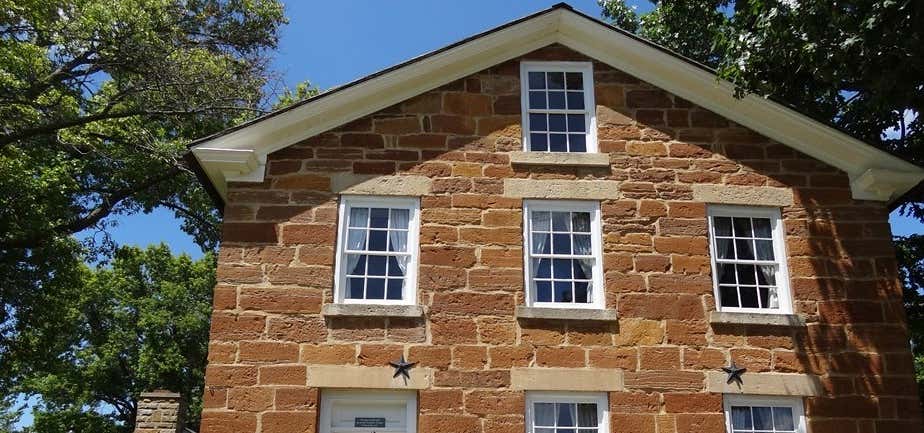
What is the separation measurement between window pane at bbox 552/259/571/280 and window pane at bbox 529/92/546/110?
7.37 ft

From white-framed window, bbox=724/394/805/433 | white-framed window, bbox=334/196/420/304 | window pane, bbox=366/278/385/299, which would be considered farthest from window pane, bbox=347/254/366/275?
white-framed window, bbox=724/394/805/433

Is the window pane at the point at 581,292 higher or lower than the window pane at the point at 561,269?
lower

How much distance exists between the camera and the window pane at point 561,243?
9.98m

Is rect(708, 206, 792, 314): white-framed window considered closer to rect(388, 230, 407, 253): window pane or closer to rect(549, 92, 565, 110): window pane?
rect(549, 92, 565, 110): window pane

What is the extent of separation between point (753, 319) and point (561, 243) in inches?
98.3

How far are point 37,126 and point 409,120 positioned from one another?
7.66 m

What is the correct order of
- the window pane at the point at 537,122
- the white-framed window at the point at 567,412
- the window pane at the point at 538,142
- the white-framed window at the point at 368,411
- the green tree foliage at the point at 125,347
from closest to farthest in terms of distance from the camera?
the white-framed window at the point at 368,411, the white-framed window at the point at 567,412, the window pane at the point at 538,142, the window pane at the point at 537,122, the green tree foliage at the point at 125,347

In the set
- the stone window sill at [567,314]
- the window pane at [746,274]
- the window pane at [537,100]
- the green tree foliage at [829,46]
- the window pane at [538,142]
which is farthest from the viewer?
the window pane at [537,100]

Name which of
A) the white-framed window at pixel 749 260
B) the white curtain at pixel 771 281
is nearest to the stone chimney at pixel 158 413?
the white-framed window at pixel 749 260

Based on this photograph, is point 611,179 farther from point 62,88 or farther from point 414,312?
point 62,88

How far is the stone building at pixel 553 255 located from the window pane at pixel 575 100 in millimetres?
28

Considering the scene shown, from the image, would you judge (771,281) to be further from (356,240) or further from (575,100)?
(356,240)

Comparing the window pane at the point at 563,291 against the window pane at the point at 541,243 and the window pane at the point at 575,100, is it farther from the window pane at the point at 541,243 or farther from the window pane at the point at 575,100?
the window pane at the point at 575,100

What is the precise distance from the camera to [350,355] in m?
9.17
